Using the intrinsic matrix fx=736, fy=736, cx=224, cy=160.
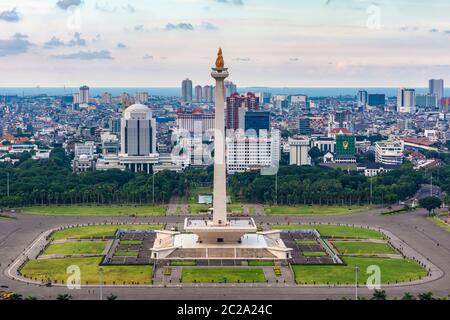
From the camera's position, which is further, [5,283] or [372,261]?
[372,261]

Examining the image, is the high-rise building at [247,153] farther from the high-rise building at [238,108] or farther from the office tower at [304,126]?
the office tower at [304,126]

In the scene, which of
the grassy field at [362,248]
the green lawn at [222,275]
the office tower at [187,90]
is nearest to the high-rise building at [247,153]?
the grassy field at [362,248]

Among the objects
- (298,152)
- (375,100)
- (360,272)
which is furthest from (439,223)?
(375,100)

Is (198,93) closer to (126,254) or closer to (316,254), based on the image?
(126,254)

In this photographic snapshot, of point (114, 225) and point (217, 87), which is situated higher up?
point (217, 87)

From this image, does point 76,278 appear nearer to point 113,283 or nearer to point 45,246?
point 113,283

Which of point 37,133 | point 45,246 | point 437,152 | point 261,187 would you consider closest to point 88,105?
point 37,133
